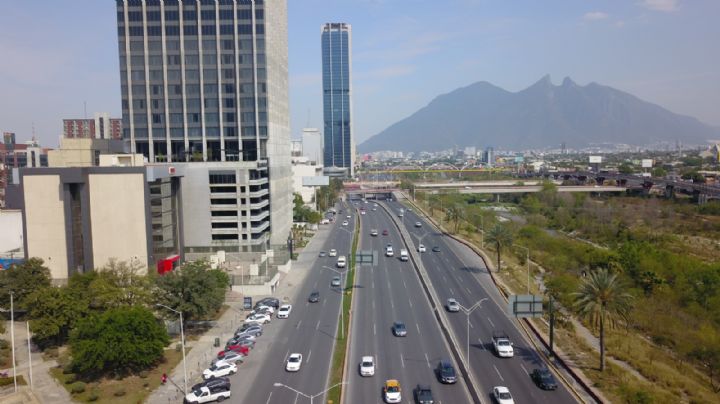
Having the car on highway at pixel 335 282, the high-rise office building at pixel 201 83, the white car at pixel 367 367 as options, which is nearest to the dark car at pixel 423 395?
the white car at pixel 367 367

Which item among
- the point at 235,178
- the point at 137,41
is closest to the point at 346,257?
the point at 235,178

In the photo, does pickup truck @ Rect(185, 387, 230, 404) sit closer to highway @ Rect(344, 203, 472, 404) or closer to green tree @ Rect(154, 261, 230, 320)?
highway @ Rect(344, 203, 472, 404)

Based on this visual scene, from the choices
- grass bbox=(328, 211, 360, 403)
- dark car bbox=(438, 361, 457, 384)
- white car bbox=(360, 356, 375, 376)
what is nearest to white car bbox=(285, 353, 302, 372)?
grass bbox=(328, 211, 360, 403)

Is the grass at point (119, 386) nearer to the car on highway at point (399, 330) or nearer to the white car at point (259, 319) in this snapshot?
the white car at point (259, 319)

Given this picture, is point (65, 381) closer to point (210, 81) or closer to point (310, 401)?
point (310, 401)

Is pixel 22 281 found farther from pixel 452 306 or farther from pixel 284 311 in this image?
pixel 452 306
